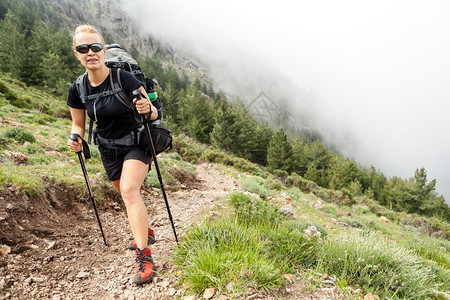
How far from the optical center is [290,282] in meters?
2.40

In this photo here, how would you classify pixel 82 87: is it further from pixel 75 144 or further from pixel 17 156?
pixel 17 156

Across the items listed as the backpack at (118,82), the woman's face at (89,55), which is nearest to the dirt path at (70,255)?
the backpack at (118,82)

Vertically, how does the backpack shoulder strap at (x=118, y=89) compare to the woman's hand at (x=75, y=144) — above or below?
above

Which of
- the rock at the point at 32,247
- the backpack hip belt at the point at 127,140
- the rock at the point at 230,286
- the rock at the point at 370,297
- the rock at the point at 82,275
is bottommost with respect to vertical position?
the rock at the point at 32,247

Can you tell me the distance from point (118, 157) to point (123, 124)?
459 mm

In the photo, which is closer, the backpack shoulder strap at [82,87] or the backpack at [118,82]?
the backpack at [118,82]

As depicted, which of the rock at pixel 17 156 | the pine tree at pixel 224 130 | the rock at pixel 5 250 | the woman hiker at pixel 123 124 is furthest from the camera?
the pine tree at pixel 224 130

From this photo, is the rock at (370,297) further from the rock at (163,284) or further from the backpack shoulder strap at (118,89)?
the backpack shoulder strap at (118,89)

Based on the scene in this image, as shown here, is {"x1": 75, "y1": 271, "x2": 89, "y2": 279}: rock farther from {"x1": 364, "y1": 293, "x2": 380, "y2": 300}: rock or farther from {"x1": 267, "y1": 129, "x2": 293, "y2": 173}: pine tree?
{"x1": 267, "y1": 129, "x2": 293, "y2": 173}: pine tree

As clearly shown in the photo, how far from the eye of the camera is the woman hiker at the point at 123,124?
257cm

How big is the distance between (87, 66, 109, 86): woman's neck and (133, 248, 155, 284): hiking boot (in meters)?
2.10

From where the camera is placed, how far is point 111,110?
2.62m

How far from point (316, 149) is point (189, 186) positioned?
185 ft

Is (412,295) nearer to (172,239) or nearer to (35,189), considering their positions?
(172,239)
